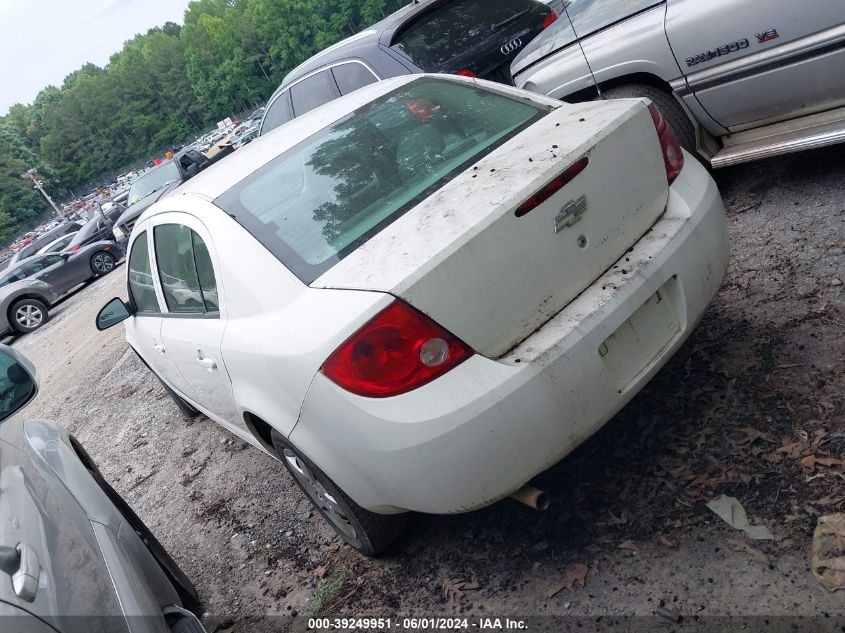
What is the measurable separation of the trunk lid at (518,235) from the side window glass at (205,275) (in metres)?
0.80

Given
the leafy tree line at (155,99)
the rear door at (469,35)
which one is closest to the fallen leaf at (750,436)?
the rear door at (469,35)

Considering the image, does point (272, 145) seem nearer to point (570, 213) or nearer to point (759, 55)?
point (570, 213)

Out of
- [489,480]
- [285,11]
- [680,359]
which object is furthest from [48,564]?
[285,11]

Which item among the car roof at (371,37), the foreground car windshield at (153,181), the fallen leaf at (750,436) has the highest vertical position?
the car roof at (371,37)

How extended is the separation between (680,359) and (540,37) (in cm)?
308

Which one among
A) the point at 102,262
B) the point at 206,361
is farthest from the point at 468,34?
the point at 102,262

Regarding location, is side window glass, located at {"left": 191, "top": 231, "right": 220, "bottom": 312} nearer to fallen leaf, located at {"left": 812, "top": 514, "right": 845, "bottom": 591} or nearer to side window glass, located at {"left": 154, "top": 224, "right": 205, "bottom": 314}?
side window glass, located at {"left": 154, "top": 224, "right": 205, "bottom": 314}

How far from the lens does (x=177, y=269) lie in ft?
12.1

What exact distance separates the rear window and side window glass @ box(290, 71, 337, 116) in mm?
1009

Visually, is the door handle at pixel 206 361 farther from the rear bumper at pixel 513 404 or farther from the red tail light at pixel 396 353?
the red tail light at pixel 396 353

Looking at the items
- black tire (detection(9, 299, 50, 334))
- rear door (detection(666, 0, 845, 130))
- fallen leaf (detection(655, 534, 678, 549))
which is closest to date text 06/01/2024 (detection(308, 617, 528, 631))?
fallen leaf (detection(655, 534, 678, 549))

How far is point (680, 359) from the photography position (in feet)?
11.5

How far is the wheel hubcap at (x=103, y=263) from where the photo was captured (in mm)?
18066

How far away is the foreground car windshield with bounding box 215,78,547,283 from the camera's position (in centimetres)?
280
